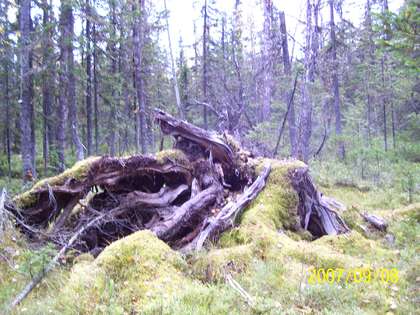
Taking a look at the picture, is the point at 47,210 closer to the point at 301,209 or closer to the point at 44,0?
the point at 301,209

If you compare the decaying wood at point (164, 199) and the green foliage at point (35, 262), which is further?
the decaying wood at point (164, 199)

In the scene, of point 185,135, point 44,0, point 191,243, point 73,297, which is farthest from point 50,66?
point 73,297

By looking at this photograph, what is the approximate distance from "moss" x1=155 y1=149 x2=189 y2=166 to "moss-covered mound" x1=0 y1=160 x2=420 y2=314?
180cm

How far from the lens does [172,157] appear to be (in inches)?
246

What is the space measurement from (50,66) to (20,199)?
9640 millimetres

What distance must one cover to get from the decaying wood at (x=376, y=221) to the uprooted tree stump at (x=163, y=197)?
73cm

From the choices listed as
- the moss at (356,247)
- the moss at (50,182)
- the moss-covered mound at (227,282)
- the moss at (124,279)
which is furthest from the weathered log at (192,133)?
the moss at (124,279)

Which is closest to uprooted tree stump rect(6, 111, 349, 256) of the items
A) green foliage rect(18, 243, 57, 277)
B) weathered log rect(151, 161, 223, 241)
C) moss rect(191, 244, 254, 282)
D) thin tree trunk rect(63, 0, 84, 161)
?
weathered log rect(151, 161, 223, 241)

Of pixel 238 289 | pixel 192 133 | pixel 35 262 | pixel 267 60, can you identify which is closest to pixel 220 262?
pixel 238 289

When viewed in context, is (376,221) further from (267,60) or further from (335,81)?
(335,81)

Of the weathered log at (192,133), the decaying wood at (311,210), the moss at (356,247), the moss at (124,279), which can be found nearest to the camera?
the moss at (124,279)
